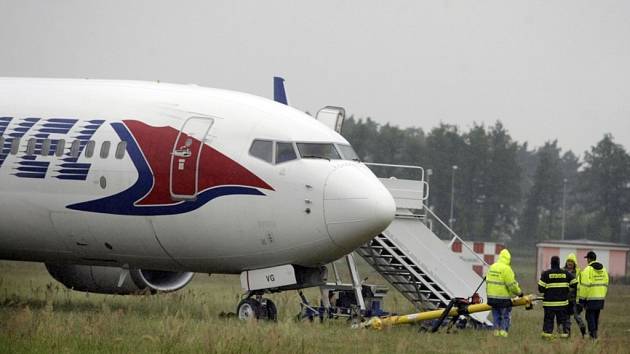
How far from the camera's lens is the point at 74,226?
24.7 metres

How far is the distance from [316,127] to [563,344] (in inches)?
230

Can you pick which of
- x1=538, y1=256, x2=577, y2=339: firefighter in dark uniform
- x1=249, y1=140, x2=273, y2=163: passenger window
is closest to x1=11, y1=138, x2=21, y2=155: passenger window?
x1=249, y1=140, x2=273, y2=163: passenger window

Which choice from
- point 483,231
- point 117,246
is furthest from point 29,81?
point 483,231

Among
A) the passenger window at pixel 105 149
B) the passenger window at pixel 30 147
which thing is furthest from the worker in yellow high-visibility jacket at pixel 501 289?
the passenger window at pixel 30 147

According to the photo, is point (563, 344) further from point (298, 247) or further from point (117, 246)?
point (117, 246)

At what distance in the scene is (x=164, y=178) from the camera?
77.9 ft

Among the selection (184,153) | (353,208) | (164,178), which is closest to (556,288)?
(353,208)

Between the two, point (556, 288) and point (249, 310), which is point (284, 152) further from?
point (556, 288)

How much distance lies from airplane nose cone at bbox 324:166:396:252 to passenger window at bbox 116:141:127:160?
3820 millimetres

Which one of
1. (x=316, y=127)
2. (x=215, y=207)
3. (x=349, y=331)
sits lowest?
(x=349, y=331)

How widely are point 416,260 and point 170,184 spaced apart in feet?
18.1

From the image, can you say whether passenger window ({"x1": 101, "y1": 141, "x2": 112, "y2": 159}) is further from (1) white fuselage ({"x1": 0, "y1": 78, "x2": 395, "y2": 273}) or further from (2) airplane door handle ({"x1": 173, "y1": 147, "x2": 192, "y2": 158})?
(2) airplane door handle ({"x1": 173, "y1": 147, "x2": 192, "y2": 158})

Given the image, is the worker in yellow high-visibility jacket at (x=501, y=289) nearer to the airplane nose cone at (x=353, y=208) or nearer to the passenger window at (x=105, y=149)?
the airplane nose cone at (x=353, y=208)

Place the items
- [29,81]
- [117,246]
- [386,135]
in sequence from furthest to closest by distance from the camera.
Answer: [386,135] → [29,81] → [117,246]
